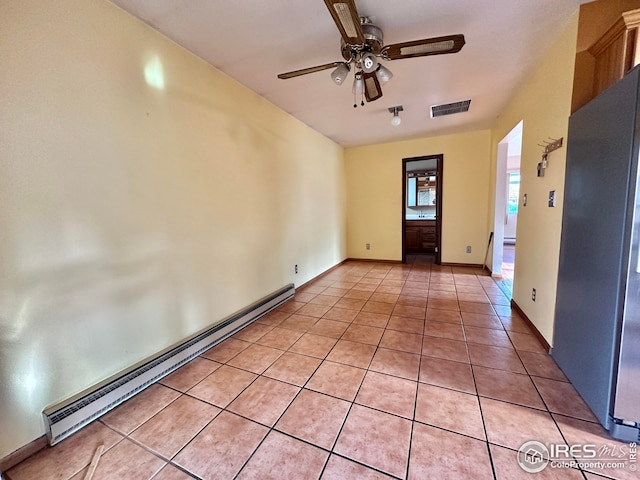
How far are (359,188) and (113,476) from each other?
5.14 meters

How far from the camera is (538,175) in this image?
2326 millimetres

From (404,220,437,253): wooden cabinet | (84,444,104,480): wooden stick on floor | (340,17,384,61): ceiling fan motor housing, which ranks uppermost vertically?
(340,17,384,61): ceiling fan motor housing

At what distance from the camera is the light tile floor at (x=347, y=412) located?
4.00 feet

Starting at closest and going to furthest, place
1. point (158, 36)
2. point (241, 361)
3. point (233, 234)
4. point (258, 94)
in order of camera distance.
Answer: point (158, 36) → point (241, 361) → point (233, 234) → point (258, 94)

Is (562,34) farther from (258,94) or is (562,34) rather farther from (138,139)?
(138,139)

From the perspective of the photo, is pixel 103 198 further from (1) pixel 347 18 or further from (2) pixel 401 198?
(2) pixel 401 198

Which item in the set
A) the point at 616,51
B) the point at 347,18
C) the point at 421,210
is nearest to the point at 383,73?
the point at 347,18

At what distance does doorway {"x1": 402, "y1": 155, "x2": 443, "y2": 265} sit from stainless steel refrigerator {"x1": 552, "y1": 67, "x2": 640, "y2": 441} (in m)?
3.39

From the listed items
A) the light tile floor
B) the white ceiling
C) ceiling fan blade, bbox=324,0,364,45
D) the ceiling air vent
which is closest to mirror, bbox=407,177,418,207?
the ceiling air vent

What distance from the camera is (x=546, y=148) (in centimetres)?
215

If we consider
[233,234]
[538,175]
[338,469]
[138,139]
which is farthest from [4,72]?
[538,175]

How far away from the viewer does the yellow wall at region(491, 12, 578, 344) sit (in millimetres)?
1928

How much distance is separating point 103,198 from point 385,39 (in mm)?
2275

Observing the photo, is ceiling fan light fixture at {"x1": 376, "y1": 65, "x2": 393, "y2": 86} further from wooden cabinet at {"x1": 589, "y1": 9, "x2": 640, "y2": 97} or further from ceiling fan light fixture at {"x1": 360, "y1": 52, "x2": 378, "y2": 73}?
wooden cabinet at {"x1": 589, "y1": 9, "x2": 640, "y2": 97}
